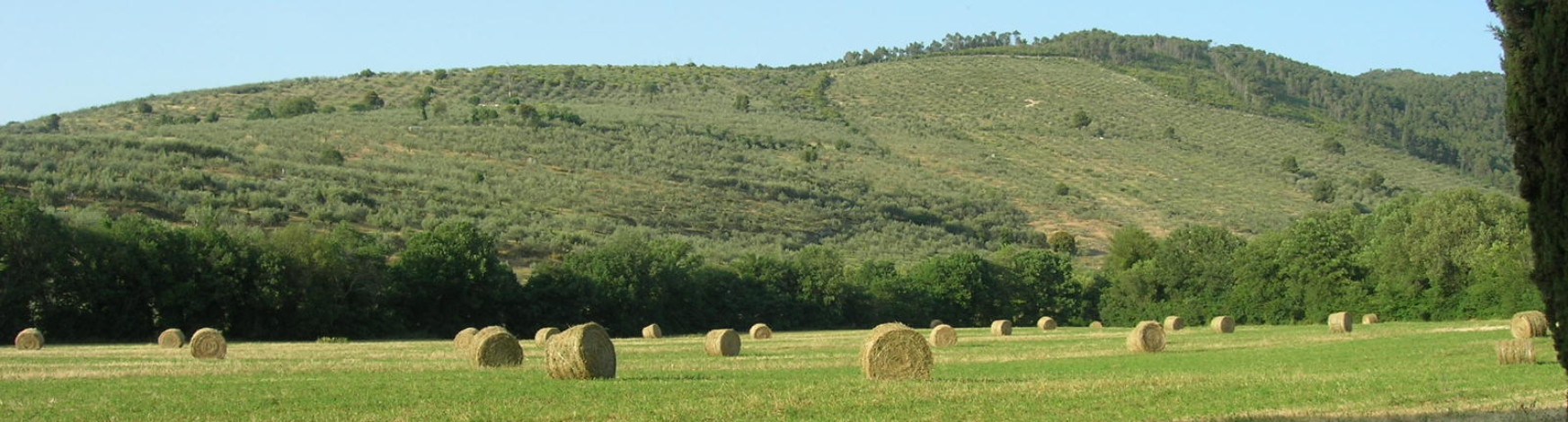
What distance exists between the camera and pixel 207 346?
2978 centimetres

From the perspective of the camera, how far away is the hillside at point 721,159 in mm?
74625

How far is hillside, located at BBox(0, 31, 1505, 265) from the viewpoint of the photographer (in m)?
74.6

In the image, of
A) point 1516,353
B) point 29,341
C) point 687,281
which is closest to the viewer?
point 1516,353

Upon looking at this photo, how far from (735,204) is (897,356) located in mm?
68553

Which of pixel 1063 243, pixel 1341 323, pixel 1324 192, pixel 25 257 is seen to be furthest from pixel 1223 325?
pixel 1324 192

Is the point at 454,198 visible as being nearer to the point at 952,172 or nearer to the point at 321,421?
the point at 952,172

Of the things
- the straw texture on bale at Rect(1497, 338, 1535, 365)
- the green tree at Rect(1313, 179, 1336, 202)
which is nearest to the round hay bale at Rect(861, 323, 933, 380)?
the straw texture on bale at Rect(1497, 338, 1535, 365)

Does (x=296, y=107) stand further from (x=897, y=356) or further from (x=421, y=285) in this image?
(x=897, y=356)

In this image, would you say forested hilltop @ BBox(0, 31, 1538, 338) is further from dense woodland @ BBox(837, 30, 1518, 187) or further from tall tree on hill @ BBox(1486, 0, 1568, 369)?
tall tree on hill @ BBox(1486, 0, 1568, 369)

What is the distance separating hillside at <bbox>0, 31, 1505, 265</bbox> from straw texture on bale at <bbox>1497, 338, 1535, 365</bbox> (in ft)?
159

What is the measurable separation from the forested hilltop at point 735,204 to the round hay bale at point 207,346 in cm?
1970

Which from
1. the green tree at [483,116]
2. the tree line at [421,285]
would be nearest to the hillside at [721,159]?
the green tree at [483,116]

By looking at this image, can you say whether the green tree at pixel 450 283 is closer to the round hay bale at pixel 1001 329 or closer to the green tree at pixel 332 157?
the round hay bale at pixel 1001 329

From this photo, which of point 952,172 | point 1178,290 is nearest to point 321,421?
point 1178,290
